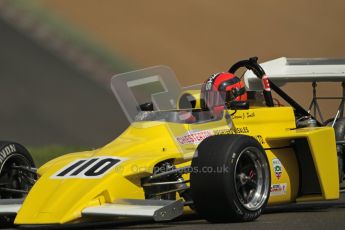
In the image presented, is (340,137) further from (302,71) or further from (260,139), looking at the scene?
(260,139)

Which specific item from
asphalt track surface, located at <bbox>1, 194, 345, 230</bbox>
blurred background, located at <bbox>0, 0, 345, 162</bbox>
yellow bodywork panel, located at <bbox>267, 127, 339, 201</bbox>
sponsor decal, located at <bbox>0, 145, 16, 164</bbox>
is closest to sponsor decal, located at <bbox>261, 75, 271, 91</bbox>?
yellow bodywork panel, located at <bbox>267, 127, 339, 201</bbox>

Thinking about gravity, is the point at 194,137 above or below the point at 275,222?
above

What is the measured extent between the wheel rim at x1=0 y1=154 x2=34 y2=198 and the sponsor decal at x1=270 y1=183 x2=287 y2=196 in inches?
100

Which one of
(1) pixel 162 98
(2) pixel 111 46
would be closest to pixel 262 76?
(1) pixel 162 98

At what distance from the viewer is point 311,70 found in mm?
11336

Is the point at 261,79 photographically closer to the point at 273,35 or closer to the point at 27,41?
the point at 27,41

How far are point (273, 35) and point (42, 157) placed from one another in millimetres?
13530

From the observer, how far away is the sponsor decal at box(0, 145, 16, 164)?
949 cm

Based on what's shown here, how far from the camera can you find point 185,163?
8797 mm

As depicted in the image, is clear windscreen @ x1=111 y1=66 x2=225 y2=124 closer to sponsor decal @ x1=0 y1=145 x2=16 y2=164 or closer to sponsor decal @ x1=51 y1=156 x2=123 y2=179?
sponsor decal @ x1=51 y1=156 x2=123 y2=179

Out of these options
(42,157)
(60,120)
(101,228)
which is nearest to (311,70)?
(101,228)

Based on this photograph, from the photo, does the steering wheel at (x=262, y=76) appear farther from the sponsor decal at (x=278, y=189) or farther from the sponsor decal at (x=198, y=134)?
the sponsor decal at (x=278, y=189)

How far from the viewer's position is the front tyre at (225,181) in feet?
26.5

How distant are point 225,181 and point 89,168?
123 cm
